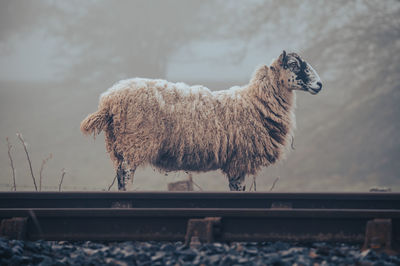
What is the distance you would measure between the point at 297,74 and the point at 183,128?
184 centimetres

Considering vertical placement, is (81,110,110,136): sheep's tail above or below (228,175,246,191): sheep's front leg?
above

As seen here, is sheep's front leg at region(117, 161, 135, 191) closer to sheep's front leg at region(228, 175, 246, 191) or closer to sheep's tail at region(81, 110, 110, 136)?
sheep's tail at region(81, 110, 110, 136)

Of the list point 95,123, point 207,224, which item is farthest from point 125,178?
point 207,224

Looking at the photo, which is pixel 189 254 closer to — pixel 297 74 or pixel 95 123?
pixel 95 123

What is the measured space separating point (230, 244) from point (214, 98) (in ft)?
11.3

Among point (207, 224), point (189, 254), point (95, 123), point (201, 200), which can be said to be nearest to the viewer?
point (189, 254)

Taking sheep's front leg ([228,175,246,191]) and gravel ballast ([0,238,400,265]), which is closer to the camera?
gravel ballast ([0,238,400,265])

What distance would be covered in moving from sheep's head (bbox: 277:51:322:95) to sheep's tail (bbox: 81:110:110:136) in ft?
8.58

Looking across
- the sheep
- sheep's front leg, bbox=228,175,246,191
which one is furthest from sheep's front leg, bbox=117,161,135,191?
sheep's front leg, bbox=228,175,246,191

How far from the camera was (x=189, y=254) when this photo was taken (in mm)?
2936

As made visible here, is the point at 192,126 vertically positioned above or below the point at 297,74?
below

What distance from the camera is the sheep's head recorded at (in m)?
6.32

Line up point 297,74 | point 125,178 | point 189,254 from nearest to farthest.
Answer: point 189,254, point 125,178, point 297,74

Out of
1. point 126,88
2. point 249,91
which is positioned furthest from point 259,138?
point 126,88
